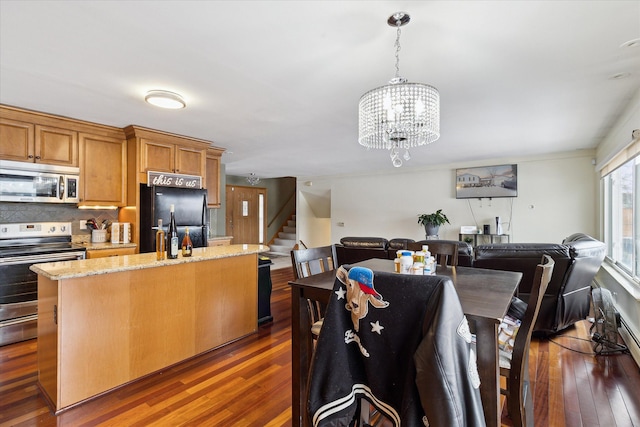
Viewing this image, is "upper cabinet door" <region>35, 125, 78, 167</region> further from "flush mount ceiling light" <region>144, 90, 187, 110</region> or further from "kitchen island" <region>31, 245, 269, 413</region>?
"kitchen island" <region>31, 245, 269, 413</region>

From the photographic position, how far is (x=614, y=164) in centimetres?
383

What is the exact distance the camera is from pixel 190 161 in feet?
14.1

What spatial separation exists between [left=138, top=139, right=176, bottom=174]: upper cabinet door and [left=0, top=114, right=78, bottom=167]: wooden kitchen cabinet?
66cm

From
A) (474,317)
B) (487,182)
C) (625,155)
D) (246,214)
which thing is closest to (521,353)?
(474,317)

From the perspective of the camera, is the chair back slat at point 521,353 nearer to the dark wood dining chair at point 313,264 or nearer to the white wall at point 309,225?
the dark wood dining chair at point 313,264

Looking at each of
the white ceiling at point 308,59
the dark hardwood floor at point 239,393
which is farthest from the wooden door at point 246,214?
the dark hardwood floor at point 239,393

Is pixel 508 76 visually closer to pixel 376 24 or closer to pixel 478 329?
pixel 376 24

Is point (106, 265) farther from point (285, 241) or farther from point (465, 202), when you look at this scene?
point (285, 241)

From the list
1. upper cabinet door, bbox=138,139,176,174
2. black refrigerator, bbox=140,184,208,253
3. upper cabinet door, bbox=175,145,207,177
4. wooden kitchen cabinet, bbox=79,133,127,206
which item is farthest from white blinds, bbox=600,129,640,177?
wooden kitchen cabinet, bbox=79,133,127,206

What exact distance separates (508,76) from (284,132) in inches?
99.2

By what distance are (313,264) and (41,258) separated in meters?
2.75

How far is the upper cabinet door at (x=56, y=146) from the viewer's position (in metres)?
3.28

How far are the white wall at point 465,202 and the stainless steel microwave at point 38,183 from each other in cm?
575

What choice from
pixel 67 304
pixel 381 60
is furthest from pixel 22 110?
pixel 381 60
